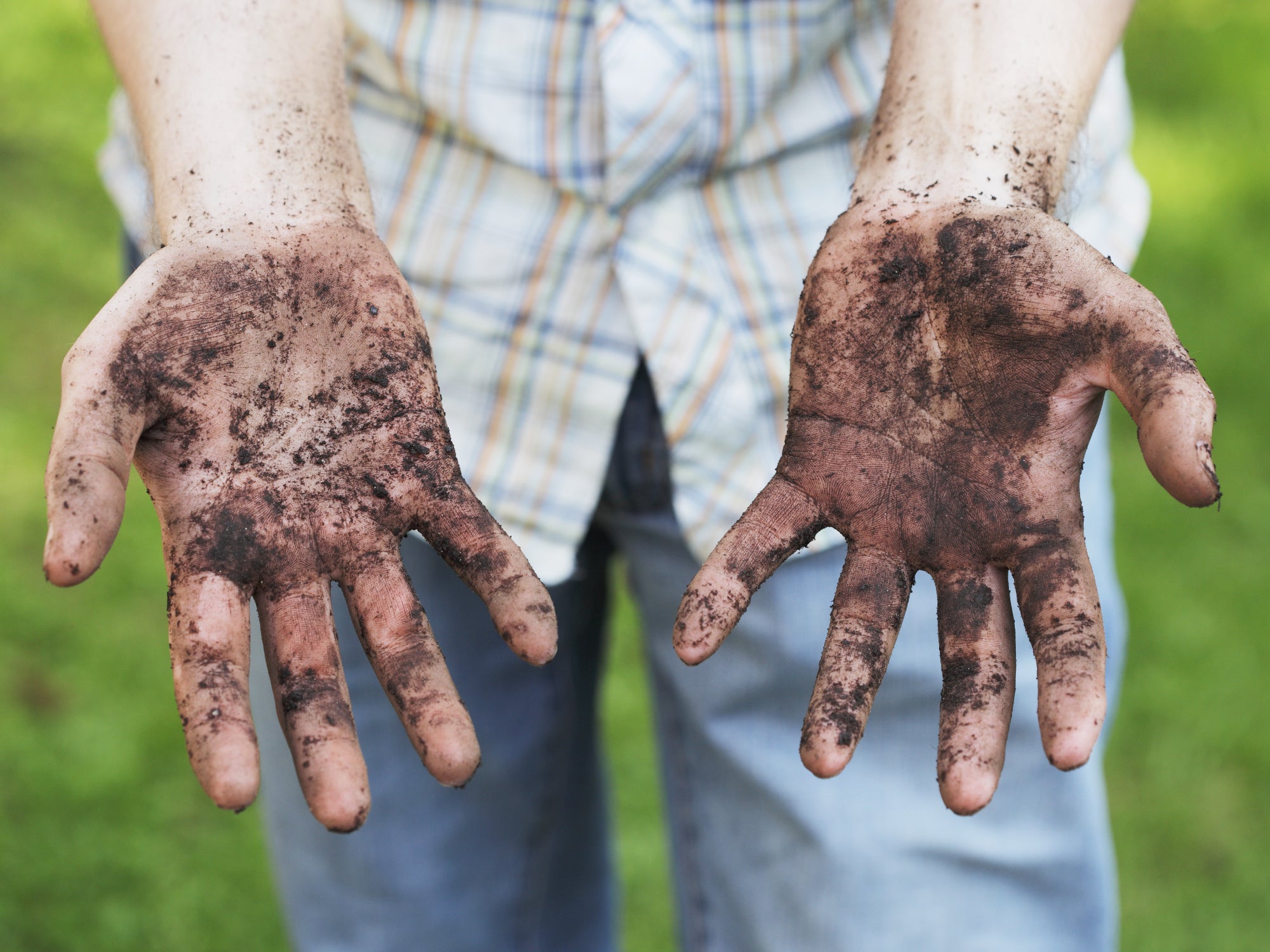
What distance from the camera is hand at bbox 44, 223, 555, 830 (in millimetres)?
1231

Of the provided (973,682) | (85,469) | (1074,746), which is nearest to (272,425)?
(85,469)

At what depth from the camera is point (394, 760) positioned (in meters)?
1.88

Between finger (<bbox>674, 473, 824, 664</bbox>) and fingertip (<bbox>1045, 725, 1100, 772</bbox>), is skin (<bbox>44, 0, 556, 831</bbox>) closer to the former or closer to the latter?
finger (<bbox>674, 473, 824, 664</bbox>)

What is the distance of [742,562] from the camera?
53.6 inches

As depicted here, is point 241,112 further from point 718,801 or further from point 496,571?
point 718,801

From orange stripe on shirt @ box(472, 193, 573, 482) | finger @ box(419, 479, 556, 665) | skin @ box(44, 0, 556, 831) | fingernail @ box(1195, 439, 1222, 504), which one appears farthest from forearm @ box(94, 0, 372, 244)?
fingernail @ box(1195, 439, 1222, 504)

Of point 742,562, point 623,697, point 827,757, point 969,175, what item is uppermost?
point 969,175

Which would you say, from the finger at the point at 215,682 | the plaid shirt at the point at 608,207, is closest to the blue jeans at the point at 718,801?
the plaid shirt at the point at 608,207

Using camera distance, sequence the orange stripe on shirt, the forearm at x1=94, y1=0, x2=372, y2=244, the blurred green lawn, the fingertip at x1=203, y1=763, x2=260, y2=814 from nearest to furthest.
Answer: the fingertip at x1=203, y1=763, x2=260, y2=814, the forearm at x1=94, y1=0, x2=372, y2=244, the orange stripe on shirt, the blurred green lawn

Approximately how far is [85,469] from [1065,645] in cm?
102

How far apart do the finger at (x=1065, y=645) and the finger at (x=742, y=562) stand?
249 millimetres

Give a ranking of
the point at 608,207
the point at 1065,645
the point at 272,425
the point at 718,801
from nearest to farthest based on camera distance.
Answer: the point at 1065,645, the point at 272,425, the point at 608,207, the point at 718,801

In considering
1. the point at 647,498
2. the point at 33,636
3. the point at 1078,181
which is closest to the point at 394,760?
the point at 647,498

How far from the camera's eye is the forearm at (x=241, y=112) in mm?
1449
